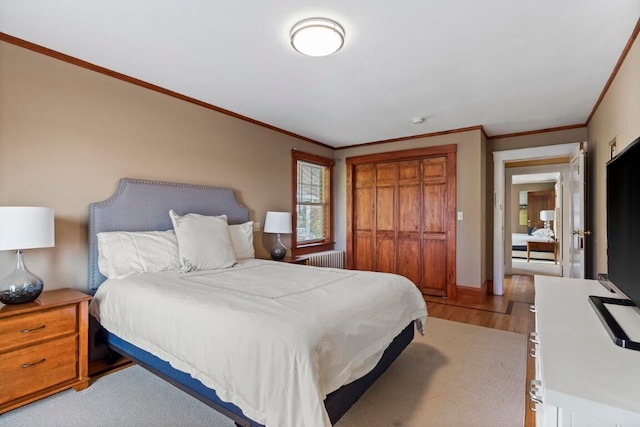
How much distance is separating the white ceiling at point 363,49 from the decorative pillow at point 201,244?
128cm

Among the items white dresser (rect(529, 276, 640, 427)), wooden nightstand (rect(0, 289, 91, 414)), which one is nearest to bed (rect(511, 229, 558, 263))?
white dresser (rect(529, 276, 640, 427))

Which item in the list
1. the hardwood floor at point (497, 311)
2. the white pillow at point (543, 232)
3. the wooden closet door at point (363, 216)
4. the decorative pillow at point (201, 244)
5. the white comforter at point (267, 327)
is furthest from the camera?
the white pillow at point (543, 232)

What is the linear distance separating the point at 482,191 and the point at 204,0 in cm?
410

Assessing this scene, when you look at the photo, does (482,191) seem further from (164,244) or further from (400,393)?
(164,244)

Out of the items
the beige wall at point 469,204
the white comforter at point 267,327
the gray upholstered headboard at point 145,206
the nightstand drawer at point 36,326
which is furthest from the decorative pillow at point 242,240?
the beige wall at point 469,204

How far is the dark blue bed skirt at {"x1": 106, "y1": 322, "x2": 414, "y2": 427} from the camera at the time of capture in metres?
1.54

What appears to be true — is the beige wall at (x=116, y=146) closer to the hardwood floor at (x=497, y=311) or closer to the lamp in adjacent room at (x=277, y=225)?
the lamp in adjacent room at (x=277, y=225)

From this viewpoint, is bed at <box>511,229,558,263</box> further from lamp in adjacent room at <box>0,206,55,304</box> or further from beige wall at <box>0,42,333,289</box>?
lamp in adjacent room at <box>0,206,55,304</box>

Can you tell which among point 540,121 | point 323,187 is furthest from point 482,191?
point 323,187

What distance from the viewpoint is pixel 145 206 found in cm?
284

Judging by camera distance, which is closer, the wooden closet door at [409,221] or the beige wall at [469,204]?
the beige wall at [469,204]

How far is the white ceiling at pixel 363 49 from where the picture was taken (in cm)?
185

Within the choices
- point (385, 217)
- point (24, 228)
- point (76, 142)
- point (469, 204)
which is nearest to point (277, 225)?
point (385, 217)

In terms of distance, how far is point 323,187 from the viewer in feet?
18.0
